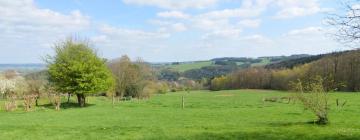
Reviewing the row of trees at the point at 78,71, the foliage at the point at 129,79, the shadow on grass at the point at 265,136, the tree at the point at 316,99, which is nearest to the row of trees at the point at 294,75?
the foliage at the point at 129,79

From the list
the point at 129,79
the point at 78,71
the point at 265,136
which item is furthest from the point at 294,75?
the point at 265,136

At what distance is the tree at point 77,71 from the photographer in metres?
48.7

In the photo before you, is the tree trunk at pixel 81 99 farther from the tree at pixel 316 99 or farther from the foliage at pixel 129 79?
the tree at pixel 316 99

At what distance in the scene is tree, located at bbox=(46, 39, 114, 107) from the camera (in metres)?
48.7

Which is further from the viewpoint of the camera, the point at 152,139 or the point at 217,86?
the point at 217,86

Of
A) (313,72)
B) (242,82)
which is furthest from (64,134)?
(242,82)

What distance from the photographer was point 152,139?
1755 centimetres

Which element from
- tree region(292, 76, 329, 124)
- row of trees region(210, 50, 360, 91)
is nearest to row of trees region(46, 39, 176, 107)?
tree region(292, 76, 329, 124)

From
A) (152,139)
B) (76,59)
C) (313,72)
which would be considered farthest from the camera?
(313,72)

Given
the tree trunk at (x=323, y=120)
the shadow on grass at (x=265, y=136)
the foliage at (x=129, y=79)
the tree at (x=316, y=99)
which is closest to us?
the shadow on grass at (x=265, y=136)

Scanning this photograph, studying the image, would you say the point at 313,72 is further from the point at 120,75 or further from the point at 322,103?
the point at 322,103

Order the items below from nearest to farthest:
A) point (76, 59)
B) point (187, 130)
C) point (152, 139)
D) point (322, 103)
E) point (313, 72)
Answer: point (152, 139) < point (187, 130) < point (322, 103) < point (76, 59) < point (313, 72)

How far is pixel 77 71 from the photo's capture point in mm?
48469

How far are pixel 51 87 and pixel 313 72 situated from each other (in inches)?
2972
